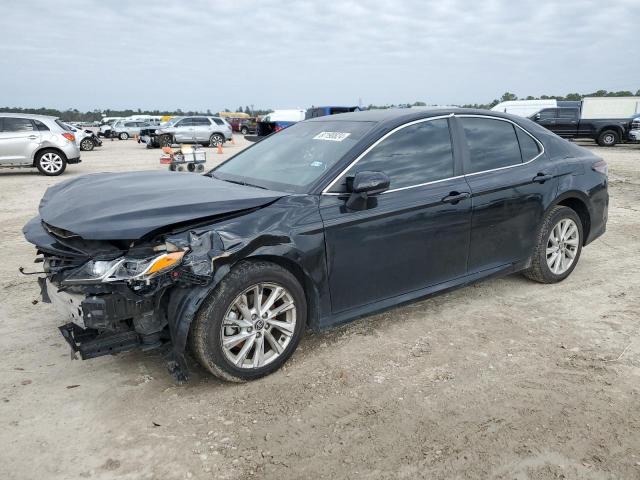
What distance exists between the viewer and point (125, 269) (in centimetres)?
291

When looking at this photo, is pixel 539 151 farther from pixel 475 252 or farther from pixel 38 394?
pixel 38 394

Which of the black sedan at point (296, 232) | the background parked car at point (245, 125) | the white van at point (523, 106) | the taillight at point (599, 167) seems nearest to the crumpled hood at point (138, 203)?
the black sedan at point (296, 232)

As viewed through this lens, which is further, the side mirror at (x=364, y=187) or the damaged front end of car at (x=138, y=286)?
the side mirror at (x=364, y=187)

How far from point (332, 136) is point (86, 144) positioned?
24.6 meters

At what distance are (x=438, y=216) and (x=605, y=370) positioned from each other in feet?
4.90

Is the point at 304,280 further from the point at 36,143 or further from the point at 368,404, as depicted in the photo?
the point at 36,143

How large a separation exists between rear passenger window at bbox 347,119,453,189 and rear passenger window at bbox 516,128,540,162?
909 millimetres

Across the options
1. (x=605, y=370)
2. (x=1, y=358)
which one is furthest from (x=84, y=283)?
(x=605, y=370)

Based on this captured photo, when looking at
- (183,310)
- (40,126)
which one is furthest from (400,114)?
(40,126)

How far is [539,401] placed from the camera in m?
3.09

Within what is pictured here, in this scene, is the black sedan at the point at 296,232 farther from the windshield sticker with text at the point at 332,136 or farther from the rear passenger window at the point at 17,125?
the rear passenger window at the point at 17,125

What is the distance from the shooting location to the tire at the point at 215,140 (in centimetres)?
2758

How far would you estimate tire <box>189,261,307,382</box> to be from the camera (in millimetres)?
3043

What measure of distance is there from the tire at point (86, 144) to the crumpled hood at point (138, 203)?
2359 centimetres
